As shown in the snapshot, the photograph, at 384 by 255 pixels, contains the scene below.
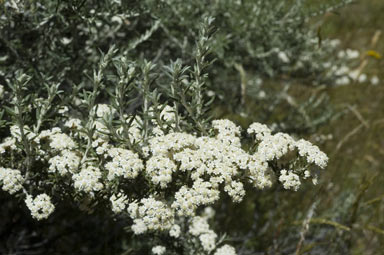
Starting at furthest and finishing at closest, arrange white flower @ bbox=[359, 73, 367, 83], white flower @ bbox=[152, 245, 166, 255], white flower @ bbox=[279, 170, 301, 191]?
white flower @ bbox=[359, 73, 367, 83]
white flower @ bbox=[152, 245, 166, 255]
white flower @ bbox=[279, 170, 301, 191]

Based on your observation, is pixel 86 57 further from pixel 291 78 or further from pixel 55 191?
pixel 291 78

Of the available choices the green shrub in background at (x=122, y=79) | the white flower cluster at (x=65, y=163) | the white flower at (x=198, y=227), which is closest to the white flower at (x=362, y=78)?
the green shrub in background at (x=122, y=79)

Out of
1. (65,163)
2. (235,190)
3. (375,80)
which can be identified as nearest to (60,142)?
(65,163)

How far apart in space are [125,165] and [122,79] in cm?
42

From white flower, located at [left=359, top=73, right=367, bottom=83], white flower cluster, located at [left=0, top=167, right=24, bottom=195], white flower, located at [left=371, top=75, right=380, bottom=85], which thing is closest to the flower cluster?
white flower cluster, located at [left=0, top=167, right=24, bottom=195]

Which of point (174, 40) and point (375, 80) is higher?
point (375, 80)

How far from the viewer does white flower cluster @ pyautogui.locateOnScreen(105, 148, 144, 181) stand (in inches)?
71.3

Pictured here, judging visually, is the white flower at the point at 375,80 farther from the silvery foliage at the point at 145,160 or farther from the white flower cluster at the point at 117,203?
the white flower cluster at the point at 117,203

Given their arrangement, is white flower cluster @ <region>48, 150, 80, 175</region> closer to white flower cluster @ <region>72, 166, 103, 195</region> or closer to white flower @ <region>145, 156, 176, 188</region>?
white flower cluster @ <region>72, 166, 103, 195</region>

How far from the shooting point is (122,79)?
1.93 metres

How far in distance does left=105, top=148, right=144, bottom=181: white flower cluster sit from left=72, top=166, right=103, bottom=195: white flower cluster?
0.06m

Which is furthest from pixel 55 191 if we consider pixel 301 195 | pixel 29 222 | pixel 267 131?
pixel 301 195

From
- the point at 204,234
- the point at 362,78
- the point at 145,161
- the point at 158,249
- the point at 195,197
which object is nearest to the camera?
the point at 195,197

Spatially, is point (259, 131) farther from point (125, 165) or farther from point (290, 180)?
point (125, 165)
